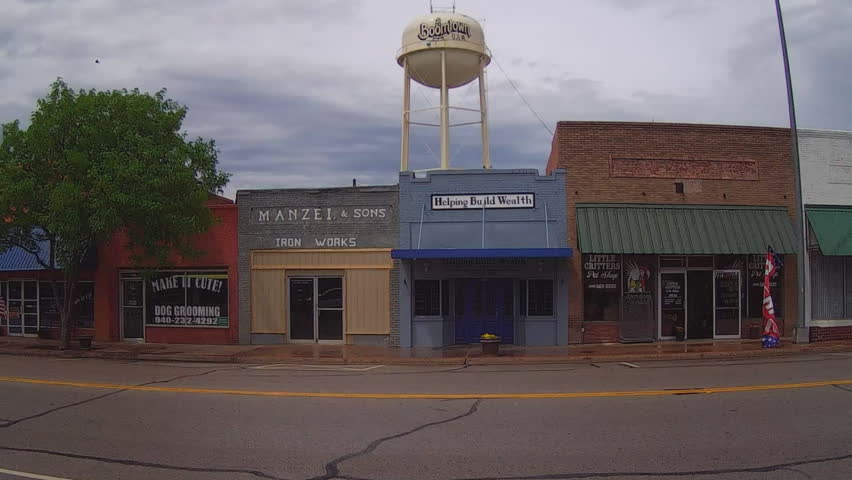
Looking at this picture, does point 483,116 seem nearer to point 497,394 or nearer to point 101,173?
point 101,173

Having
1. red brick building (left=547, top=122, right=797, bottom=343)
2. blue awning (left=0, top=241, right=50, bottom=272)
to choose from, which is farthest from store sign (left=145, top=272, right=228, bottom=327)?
red brick building (left=547, top=122, right=797, bottom=343)

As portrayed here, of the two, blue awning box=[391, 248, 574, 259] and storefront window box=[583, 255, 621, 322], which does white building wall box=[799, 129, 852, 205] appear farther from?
blue awning box=[391, 248, 574, 259]

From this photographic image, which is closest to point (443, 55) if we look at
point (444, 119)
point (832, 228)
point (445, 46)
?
point (445, 46)

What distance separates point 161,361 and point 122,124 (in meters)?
6.28

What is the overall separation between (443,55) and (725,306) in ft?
38.8

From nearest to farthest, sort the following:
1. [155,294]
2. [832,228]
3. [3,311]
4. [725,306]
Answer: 1. [832,228]
2. [725,306]
3. [155,294]
4. [3,311]

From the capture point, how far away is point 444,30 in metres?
22.8

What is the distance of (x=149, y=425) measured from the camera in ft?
29.6

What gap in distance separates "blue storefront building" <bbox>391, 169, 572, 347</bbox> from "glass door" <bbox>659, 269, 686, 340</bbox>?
2923 millimetres

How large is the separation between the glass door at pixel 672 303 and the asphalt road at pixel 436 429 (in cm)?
580

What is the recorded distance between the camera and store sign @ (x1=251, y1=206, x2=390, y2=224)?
19.8 m

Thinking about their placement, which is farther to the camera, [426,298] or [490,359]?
[426,298]

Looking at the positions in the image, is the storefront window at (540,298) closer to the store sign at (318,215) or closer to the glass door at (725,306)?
the store sign at (318,215)

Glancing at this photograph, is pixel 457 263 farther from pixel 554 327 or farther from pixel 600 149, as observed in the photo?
pixel 600 149
